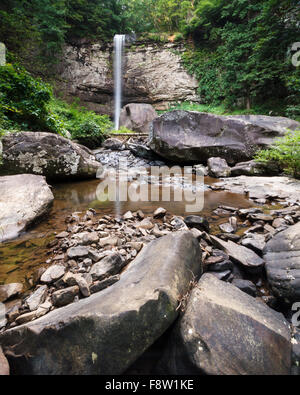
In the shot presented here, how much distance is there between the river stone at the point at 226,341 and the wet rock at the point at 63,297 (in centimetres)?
76

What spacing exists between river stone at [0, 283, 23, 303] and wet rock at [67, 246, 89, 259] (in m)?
0.43

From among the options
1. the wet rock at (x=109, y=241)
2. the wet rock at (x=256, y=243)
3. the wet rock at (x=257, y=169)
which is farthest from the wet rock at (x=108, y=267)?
the wet rock at (x=257, y=169)

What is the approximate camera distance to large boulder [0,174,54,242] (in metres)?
2.25

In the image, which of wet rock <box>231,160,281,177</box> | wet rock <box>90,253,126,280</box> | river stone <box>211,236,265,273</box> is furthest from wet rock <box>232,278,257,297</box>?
wet rock <box>231,160,281,177</box>

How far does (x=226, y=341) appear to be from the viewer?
3.07 ft

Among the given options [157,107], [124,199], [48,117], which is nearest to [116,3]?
[157,107]

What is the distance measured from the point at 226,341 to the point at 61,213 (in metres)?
2.80

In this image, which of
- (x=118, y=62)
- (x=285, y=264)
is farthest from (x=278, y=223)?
(x=118, y=62)

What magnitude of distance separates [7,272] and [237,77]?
15.6 meters

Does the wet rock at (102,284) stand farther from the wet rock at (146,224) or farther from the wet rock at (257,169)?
the wet rock at (257,169)

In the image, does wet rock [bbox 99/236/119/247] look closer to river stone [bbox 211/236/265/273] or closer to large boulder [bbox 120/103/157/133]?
river stone [bbox 211/236/265/273]

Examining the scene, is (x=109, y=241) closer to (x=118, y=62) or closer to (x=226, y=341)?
(x=226, y=341)

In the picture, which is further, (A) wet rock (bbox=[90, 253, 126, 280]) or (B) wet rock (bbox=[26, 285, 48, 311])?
(A) wet rock (bbox=[90, 253, 126, 280])

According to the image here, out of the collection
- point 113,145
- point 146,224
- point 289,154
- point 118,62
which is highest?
point 118,62
